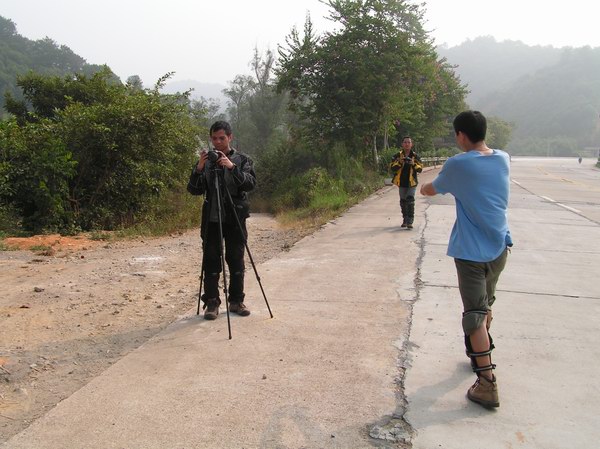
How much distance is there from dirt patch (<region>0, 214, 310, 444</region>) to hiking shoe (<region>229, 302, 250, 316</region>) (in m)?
0.44

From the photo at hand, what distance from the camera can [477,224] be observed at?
340 centimetres

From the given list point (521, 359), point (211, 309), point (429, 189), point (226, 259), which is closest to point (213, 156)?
point (226, 259)

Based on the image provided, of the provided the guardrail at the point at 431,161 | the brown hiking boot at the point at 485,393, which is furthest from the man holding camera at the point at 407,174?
the guardrail at the point at 431,161

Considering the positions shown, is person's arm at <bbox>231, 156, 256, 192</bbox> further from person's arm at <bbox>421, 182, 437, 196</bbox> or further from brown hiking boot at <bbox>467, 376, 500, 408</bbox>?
brown hiking boot at <bbox>467, 376, 500, 408</bbox>

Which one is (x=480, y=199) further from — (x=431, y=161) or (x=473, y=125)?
(x=431, y=161)

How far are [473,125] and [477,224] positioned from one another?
65 cm

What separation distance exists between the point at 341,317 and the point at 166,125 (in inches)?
344

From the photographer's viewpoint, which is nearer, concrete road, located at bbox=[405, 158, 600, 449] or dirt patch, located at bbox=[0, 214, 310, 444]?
concrete road, located at bbox=[405, 158, 600, 449]

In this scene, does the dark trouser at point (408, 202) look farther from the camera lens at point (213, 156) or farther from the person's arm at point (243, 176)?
the camera lens at point (213, 156)

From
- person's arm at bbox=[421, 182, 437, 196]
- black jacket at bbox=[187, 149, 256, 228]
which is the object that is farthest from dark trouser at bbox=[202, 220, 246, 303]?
person's arm at bbox=[421, 182, 437, 196]

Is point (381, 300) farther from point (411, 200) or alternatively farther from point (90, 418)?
point (411, 200)

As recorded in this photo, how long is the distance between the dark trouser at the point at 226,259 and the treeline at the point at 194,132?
7.02 metres

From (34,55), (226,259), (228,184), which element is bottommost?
(226,259)

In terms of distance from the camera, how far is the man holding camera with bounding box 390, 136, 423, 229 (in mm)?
9727
